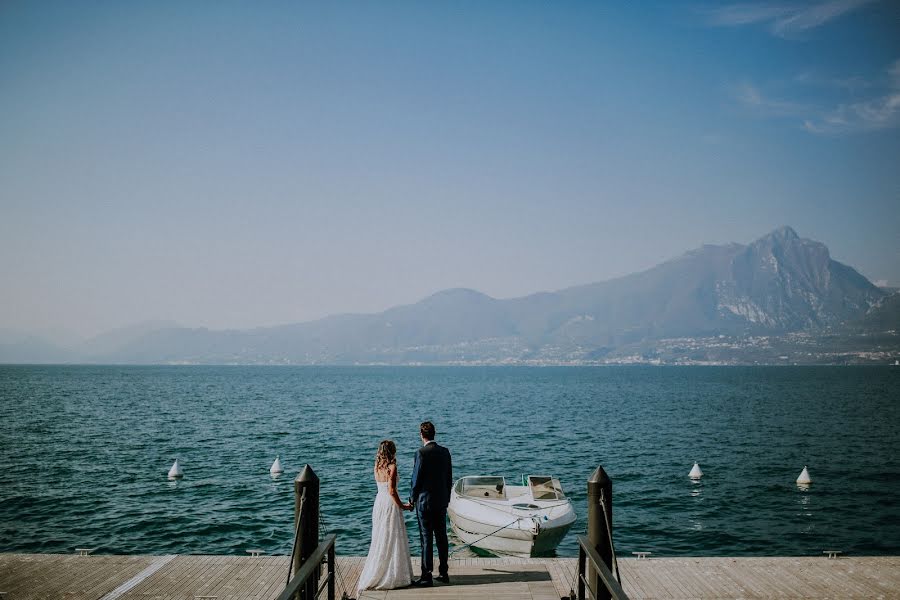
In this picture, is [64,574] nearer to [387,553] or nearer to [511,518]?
[387,553]

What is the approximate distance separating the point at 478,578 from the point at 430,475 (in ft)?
6.50

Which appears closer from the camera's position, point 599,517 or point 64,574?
A: point 599,517

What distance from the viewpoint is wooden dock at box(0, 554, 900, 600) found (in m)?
9.95

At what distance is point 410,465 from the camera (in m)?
33.7

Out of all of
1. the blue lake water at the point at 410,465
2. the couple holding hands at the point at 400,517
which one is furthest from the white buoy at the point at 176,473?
the couple holding hands at the point at 400,517

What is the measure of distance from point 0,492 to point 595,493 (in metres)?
29.1

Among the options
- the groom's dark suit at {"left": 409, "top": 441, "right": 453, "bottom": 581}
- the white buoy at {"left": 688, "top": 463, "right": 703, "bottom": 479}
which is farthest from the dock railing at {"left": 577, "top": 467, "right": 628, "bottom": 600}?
the white buoy at {"left": 688, "top": 463, "right": 703, "bottom": 479}

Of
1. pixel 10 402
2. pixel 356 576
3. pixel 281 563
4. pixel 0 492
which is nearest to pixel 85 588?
pixel 281 563

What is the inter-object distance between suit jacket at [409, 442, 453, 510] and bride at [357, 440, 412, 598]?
36 centimetres

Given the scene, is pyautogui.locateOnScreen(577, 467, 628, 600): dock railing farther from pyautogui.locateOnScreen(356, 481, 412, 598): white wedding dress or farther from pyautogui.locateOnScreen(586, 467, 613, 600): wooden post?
pyautogui.locateOnScreen(356, 481, 412, 598): white wedding dress

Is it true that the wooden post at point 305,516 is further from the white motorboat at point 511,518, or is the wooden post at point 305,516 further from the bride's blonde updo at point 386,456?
the white motorboat at point 511,518

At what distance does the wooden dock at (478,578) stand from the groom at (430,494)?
345mm

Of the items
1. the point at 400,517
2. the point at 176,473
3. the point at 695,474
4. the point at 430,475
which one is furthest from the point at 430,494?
the point at 695,474

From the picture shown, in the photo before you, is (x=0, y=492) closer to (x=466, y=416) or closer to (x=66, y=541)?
(x=66, y=541)
